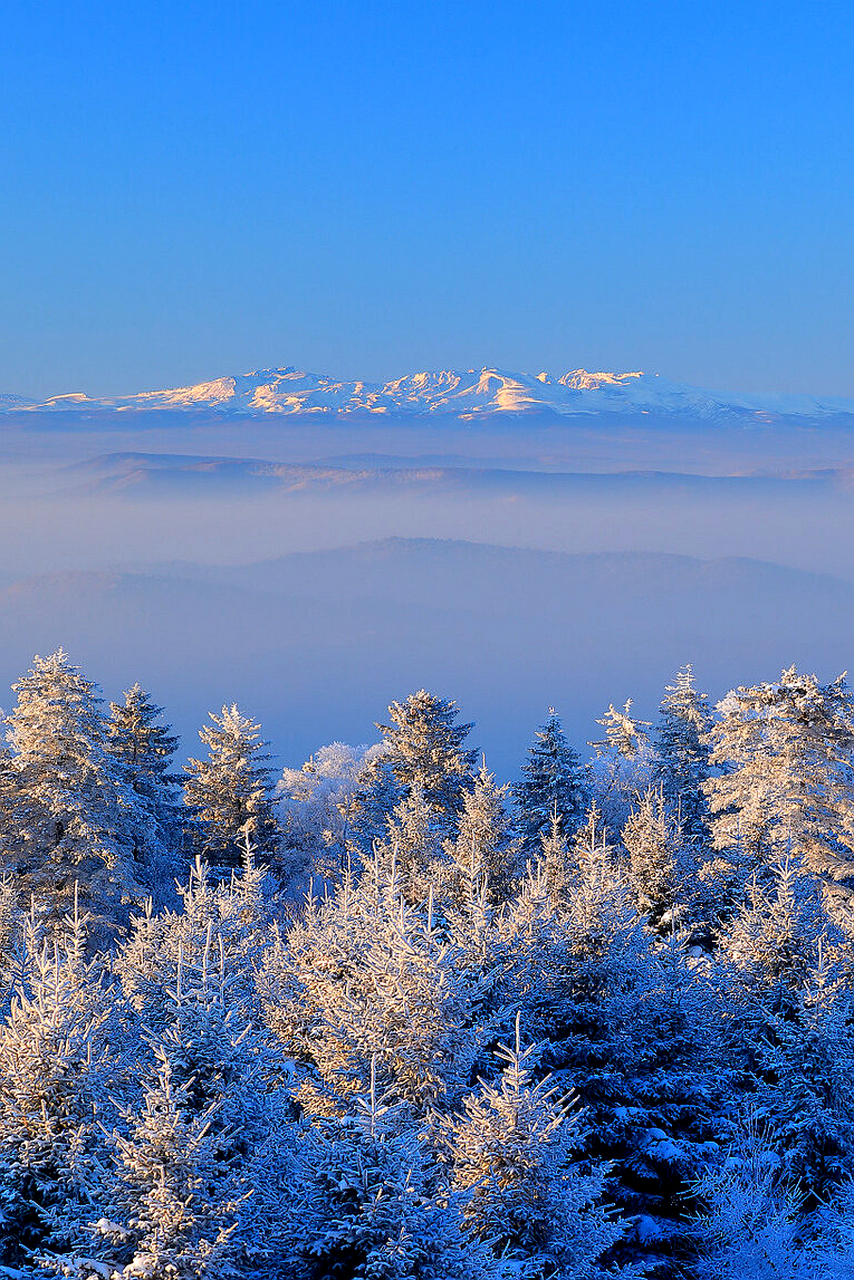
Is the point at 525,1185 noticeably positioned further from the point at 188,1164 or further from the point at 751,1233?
the point at 751,1233

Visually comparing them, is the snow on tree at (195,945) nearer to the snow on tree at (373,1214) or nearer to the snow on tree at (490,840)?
the snow on tree at (373,1214)

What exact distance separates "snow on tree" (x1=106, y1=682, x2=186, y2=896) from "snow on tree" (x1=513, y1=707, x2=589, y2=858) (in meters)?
18.5

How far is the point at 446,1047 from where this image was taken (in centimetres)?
1642

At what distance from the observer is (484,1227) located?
1409 centimetres

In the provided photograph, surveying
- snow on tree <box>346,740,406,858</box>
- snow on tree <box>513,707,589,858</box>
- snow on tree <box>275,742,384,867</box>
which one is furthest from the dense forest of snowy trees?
snow on tree <box>275,742,384,867</box>

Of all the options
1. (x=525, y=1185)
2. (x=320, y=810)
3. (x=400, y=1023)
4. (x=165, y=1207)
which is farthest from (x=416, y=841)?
(x=165, y=1207)

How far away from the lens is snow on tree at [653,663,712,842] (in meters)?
53.0

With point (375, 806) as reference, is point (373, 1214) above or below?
above

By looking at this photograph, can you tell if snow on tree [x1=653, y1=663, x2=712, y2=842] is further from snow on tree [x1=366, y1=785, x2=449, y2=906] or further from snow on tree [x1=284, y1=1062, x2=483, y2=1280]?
snow on tree [x1=284, y1=1062, x2=483, y2=1280]

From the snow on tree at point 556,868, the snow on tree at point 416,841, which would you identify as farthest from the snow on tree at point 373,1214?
the snow on tree at point 416,841

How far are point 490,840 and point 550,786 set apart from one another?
9.36 m

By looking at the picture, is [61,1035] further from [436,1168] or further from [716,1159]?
[716,1159]

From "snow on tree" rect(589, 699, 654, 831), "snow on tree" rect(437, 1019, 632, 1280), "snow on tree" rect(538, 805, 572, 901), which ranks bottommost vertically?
"snow on tree" rect(589, 699, 654, 831)

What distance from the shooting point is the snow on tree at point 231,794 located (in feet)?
170
